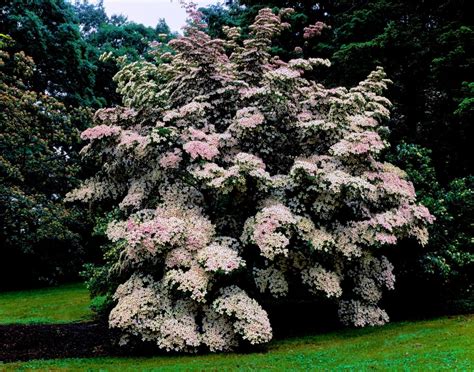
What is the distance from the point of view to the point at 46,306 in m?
18.0

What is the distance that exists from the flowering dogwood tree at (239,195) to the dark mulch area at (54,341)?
1.54m

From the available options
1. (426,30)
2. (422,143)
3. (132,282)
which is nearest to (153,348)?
(132,282)

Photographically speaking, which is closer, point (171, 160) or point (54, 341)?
point (171, 160)

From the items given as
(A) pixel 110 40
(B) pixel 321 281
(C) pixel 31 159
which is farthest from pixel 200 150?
(A) pixel 110 40

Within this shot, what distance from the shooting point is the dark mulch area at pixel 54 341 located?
10862 millimetres

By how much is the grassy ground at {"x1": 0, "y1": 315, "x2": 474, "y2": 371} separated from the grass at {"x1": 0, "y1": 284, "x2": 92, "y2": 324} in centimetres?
597

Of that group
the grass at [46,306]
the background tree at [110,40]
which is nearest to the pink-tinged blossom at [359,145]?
the grass at [46,306]

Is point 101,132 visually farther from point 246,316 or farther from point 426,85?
point 426,85

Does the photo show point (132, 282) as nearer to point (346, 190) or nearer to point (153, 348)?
point (153, 348)

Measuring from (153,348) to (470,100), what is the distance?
957 cm

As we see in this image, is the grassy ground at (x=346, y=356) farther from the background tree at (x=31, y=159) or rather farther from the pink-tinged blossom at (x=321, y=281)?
the background tree at (x=31, y=159)

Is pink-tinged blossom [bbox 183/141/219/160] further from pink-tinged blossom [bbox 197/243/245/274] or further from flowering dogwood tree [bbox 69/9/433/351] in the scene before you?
pink-tinged blossom [bbox 197/243/245/274]

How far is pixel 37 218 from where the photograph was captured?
53.1 ft

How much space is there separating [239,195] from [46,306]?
1026cm
